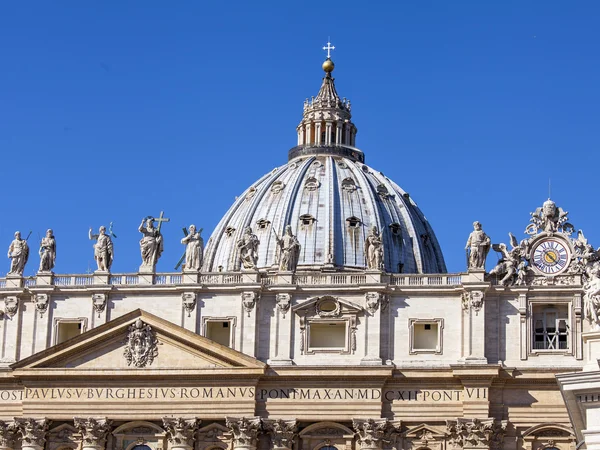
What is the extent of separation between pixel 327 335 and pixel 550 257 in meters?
12.4

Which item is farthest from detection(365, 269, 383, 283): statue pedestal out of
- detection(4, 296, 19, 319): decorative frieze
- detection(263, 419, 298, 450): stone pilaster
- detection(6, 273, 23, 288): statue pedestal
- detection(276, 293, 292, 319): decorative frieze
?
detection(4, 296, 19, 319): decorative frieze

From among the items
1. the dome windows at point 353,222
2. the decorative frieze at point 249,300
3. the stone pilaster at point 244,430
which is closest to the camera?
the stone pilaster at point 244,430

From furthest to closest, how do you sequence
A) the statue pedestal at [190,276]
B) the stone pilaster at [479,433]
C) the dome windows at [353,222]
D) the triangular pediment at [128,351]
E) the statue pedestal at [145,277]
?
the dome windows at [353,222], the statue pedestal at [145,277], the statue pedestal at [190,276], the triangular pediment at [128,351], the stone pilaster at [479,433]

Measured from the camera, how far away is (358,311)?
81438 mm

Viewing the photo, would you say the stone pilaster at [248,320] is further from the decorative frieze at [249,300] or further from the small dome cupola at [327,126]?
the small dome cupola at [327,126]

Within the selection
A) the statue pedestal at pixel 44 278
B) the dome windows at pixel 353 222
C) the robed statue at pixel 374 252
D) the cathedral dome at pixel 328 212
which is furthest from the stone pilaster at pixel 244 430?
the dome windows at pixel 353 222

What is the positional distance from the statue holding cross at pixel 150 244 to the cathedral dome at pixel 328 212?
147ft

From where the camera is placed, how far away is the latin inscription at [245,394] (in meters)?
79.9

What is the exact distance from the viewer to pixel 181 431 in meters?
80.0

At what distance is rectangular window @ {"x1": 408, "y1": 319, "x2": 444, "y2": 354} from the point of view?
266 ft

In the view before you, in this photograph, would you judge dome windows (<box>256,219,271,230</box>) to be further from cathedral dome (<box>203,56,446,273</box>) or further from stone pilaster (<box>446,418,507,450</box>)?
stone pilaster (<box>446,418,507,450</box>)

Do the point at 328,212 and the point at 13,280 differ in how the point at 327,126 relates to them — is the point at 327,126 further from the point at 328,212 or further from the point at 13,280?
the point at 13,280

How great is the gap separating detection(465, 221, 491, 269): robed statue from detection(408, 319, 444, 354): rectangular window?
137 inches

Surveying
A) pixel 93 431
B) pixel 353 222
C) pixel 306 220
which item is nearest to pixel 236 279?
pixel 93 431
